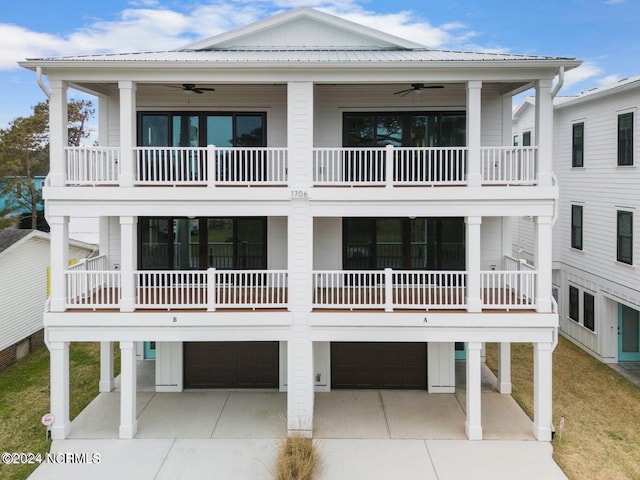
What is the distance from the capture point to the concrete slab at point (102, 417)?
12383 millimetres

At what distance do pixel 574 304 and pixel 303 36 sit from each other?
45.9ft

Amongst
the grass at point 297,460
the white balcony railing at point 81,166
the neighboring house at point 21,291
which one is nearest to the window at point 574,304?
the grass at point 297,460

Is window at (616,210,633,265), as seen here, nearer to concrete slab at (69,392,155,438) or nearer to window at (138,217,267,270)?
window at (138,217,267,270)

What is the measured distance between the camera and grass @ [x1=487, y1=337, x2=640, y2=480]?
11.0m

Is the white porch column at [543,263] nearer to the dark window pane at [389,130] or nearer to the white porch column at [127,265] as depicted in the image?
the dark window pane at [389,130]

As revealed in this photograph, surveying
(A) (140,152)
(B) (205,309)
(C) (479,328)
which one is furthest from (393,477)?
(A) (140,152)

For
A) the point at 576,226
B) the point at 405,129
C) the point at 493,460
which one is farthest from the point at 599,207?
the point at 493,460

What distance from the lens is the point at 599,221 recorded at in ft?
58.0

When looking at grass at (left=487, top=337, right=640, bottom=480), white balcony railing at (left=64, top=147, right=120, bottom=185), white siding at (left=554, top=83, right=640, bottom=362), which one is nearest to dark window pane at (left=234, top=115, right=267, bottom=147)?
white balcony railing at (left=64, top=147, right=120, bottom=185)

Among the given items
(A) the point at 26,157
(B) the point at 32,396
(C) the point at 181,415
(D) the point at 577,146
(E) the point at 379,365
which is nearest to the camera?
(C) the point at 181,415

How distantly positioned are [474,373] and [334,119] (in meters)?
7.66

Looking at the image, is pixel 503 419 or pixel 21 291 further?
pixel 21 291

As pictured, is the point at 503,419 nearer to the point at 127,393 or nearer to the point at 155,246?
the point at 127,393

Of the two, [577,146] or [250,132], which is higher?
[577,146]
